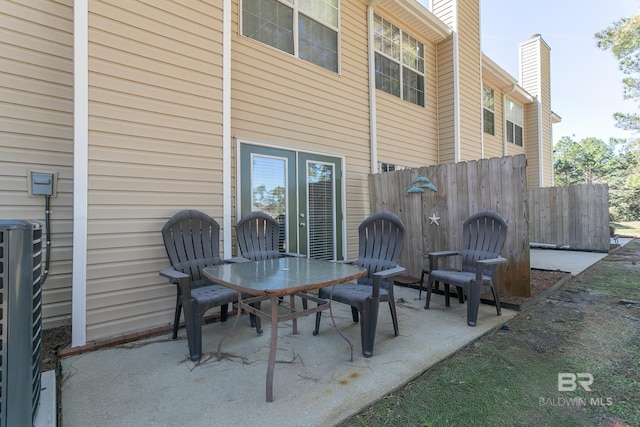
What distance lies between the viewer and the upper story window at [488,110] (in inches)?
350

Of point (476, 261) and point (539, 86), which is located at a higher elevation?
point (539, 86)

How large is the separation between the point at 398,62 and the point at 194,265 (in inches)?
228

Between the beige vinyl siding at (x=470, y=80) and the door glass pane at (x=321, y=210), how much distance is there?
4143 mm

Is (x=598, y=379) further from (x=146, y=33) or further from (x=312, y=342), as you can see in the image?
(x=146, y=33)

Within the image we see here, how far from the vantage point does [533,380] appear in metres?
2.10

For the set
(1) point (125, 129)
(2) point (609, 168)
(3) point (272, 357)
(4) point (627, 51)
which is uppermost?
(4) point (627, 51)

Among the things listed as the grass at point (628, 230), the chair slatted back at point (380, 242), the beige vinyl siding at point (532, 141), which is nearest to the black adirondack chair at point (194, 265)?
the chair slatted back at point (380, 242)

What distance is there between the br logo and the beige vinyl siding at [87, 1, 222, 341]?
3.33 meters

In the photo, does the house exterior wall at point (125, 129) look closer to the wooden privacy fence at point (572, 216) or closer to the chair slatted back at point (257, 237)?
the chair slatted back at point (257, 237)

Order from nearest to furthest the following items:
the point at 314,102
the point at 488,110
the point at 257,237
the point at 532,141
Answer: the point at 257,237, the point at 314,102, the point at 488,110, the point at 532,141

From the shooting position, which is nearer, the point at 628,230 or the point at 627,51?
the point at 627,51

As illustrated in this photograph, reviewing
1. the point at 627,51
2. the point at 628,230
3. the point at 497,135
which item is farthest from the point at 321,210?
the point at 628,230

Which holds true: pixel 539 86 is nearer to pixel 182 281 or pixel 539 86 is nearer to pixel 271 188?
A: pixel 271 188

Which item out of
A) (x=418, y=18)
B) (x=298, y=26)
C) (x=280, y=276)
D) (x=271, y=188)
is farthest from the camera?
(x=418, y=18)
